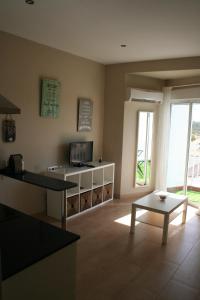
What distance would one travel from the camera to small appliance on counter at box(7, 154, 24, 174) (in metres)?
3.26

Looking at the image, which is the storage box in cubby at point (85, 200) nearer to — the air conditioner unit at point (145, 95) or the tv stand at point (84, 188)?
the tv stand at point (84, 188)

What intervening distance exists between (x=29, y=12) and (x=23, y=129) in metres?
1.57

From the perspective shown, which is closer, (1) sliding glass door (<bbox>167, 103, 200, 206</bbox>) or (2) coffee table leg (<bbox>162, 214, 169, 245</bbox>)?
(2) coffee table leg (<bbox>162, 214, 169, 245</bbox>)

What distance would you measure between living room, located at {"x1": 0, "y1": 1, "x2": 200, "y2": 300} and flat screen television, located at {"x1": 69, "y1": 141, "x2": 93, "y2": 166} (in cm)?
16

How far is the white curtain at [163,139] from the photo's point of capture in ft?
16.1

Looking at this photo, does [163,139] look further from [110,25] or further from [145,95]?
[110,25]

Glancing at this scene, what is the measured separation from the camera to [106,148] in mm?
5070

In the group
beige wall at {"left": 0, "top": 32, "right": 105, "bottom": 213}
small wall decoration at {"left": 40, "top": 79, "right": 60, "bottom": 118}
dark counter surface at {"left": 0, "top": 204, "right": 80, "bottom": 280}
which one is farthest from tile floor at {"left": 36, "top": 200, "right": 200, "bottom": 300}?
small wall decoration at {"left": 40, "top": 79, "right": 60, "bottom": 118}

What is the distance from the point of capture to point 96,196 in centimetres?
444

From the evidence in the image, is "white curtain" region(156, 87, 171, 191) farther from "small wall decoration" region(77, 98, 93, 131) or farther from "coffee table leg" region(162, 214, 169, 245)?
"coffee table leg" region(162, 214, 169, 245)

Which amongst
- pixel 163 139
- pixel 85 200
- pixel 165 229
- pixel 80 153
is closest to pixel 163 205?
pixel 165 229

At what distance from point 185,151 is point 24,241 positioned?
4.10 m

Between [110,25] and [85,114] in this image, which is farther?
[85,114]

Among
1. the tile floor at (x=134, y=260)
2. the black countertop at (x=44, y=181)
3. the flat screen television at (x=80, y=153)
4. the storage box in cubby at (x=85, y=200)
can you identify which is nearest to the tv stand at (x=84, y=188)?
the storage box in cubby at (x=85, y=200)
